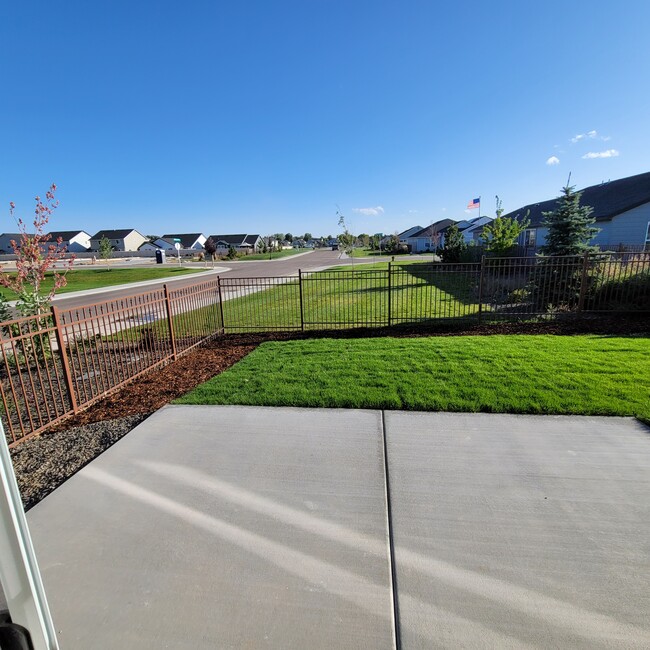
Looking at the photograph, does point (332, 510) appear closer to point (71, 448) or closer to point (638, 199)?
point (71, 448)

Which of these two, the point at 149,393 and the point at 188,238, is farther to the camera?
the point at 188,238

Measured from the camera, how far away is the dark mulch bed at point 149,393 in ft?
11.9

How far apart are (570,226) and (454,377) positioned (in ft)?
34.9

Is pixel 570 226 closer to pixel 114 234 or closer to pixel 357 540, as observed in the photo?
pixel 357 540

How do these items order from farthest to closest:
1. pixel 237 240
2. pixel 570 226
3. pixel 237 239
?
pixel 237 239
pixel 237 240
pixel 570 226

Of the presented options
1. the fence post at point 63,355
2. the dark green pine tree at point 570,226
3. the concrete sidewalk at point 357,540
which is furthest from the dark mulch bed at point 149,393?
the dark green pine tree at point 570,226

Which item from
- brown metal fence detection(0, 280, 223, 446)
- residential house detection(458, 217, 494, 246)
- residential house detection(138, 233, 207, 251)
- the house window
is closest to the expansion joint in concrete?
brown metal fence detection(0, 280, 223, 446)

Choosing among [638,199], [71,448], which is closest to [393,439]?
[71,448]

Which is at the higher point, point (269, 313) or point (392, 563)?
point (392, 563)

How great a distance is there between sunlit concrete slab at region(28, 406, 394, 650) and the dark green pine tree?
12.4 metres

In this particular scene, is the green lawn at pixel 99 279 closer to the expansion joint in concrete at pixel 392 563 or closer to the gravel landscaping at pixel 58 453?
the gravel landscaping at pixel 58 453

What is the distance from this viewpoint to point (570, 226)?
13.0 metres

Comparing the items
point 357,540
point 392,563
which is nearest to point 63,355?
point 357,540

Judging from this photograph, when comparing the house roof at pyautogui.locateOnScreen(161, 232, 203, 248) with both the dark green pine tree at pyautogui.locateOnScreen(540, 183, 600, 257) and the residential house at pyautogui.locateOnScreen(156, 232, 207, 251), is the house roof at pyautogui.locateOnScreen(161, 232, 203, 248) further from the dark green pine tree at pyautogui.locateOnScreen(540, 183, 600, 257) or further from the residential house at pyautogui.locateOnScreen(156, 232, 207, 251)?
the dark green pine tree at pyautogui.locateOnScreen(540, 183, 600, 257)
